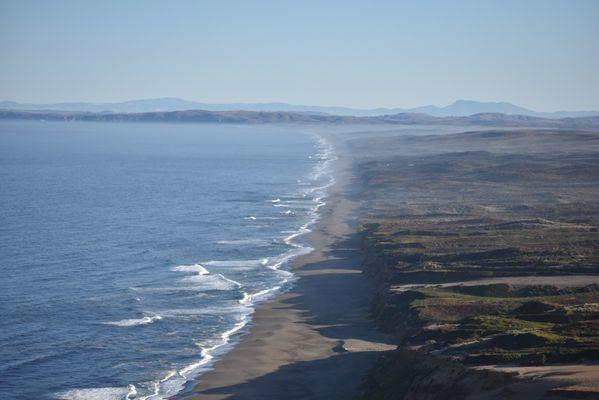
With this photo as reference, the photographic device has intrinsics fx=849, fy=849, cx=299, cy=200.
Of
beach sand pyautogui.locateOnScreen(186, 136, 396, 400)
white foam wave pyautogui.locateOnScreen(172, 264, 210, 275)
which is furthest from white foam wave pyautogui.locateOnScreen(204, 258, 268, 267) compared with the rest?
beach sand pyautogui.locateOnScreen(186, 136, 396, 400)

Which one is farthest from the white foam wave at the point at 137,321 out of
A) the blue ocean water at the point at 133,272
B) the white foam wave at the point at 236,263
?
the white foam wave at the point at 236,263

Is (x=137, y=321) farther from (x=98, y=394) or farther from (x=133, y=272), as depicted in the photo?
(x=133, y=272)

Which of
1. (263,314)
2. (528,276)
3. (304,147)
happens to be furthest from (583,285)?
(304,147)

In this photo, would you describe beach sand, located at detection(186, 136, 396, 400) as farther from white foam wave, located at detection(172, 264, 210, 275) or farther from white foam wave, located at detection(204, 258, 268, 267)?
white foam wave, located at detection(172, 264, 210, 275)

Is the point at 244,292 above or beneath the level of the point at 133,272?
beneath

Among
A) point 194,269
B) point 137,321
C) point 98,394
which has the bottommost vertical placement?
point 98,394

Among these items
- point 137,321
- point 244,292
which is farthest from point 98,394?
point 244,292
